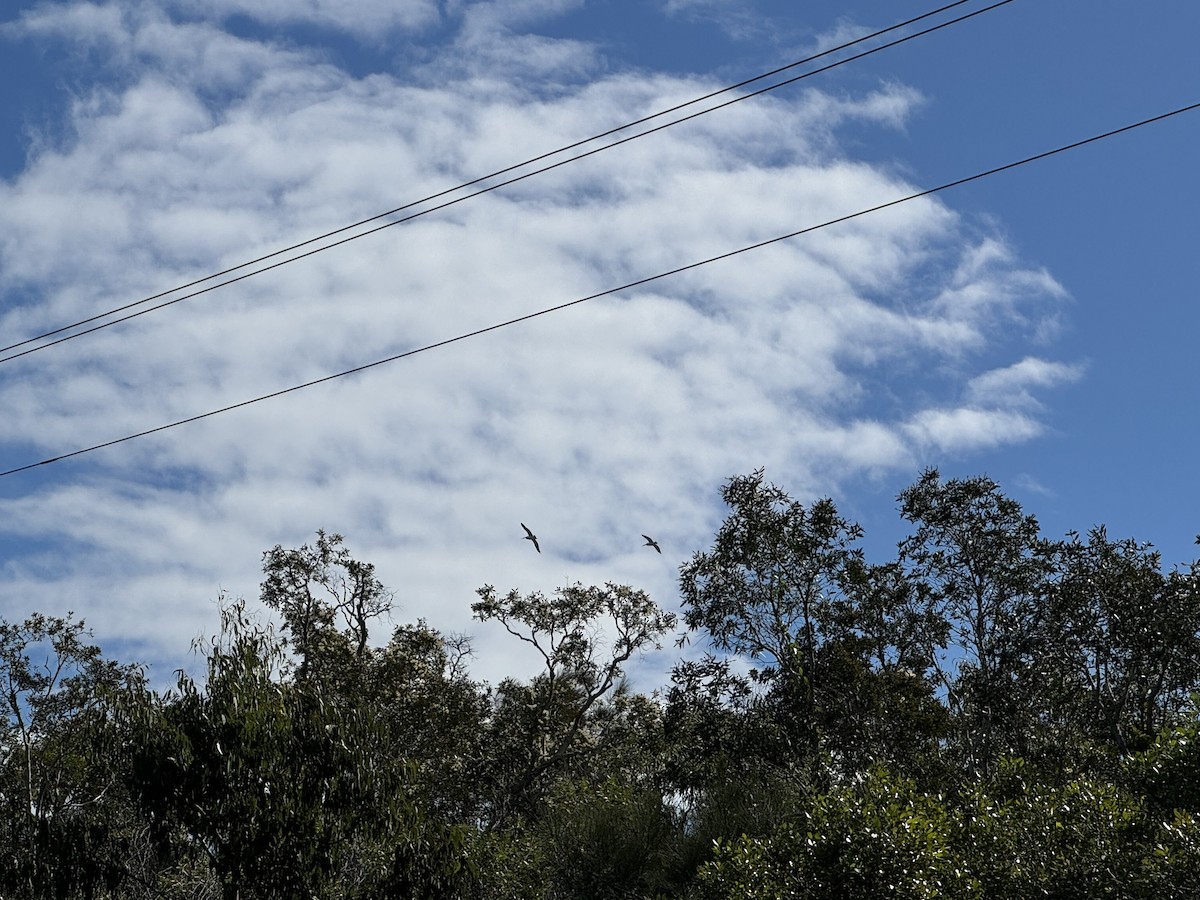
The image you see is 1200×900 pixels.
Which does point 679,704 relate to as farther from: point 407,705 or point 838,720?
point 407,705

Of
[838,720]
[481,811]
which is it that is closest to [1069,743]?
[838,720]

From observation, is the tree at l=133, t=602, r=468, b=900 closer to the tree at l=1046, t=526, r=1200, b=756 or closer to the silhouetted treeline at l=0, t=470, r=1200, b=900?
the silhouetted treeline at l=0, t=470, r=1200, b=900

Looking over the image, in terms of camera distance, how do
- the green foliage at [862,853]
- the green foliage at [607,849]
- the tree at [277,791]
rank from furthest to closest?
the green foliage at [607,849] → the tree at [277,791] → the green foliage at [862,853]

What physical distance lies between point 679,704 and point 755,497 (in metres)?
4.43

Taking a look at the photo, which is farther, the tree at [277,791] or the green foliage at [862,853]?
the tree at [277,791]

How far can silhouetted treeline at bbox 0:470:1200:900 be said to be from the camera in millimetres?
13352

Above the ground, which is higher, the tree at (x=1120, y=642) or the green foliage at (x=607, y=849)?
the tree at (x=1120, y=642)

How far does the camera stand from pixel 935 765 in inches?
895

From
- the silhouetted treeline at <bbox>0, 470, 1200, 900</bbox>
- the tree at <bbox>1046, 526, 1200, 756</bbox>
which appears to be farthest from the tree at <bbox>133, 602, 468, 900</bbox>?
the tree at <bbox>1046, 526, 1200, 756</bbox>

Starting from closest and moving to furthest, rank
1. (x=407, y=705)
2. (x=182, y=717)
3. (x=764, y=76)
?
(x=764, y=76)
(x=182, y=717)
(x=407, y=705)

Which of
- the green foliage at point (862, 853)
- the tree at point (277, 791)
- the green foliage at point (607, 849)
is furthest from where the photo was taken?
the green foliage at point (607, 849)

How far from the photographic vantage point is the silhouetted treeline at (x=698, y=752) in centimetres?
1335

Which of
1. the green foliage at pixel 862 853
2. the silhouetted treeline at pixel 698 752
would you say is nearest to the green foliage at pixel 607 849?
the silhouetted treeline at pixel 698 752

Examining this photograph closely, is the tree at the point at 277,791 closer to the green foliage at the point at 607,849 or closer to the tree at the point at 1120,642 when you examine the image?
the green foliage at the point at 607,849
